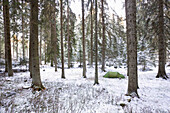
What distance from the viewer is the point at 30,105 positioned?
353 cm

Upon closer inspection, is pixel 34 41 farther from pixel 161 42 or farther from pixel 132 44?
pixel 161 42

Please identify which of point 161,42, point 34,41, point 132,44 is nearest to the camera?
point 132,44

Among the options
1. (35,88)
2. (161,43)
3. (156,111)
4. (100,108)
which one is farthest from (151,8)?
(35,88)

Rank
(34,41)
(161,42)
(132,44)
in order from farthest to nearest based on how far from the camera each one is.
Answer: (161,42) → (34,41) → (132,44)

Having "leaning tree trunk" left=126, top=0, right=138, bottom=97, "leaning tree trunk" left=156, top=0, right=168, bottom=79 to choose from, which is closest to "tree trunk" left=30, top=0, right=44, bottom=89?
"leaning tree trunk" left=126, top=0, right=138, bottom=97

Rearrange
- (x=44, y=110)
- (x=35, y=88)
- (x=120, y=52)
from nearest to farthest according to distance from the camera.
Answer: (x=44, y=110), (x=35, y=88), (x=120, y=52)

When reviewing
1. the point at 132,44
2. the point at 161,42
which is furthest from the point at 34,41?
the point at 161,42

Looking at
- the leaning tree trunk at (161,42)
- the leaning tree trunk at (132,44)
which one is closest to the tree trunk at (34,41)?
the leaning tree trunk at (132,44)

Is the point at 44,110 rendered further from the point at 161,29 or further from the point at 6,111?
the point at 161,29

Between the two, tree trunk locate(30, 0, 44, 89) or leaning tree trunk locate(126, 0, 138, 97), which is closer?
leaning tree trunk locate(126, 0, 138, 97)

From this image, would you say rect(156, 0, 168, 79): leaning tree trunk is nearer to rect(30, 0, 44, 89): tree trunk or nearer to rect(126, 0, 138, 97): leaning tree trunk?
rect(126, 0, 138, 97): leaning tree trunk

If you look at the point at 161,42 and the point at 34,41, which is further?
the point at 161,42

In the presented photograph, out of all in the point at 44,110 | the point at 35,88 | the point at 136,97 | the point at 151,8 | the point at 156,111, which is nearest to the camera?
the point at 44,110

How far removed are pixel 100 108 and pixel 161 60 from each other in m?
9.30
